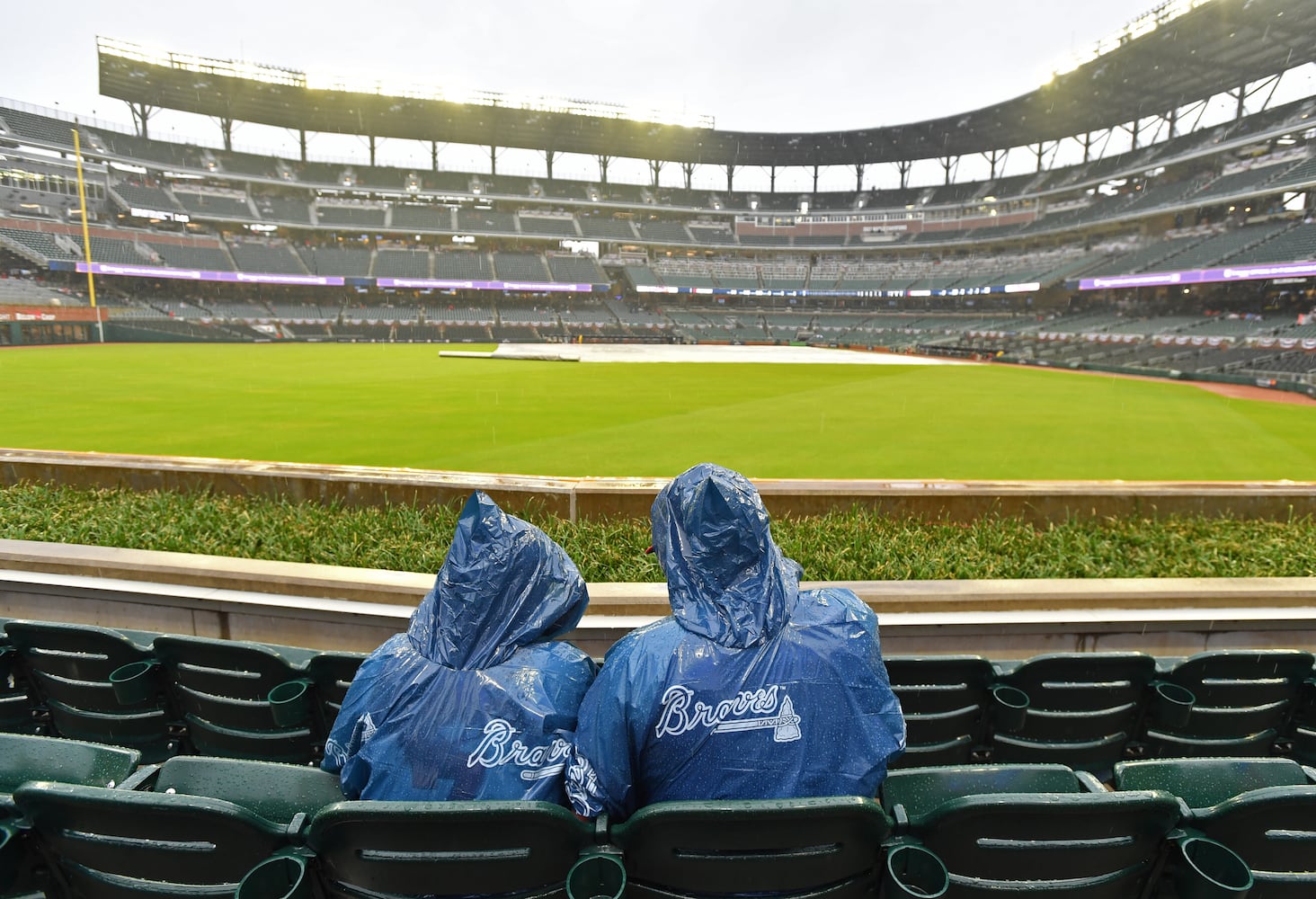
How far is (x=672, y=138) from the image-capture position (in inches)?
2601

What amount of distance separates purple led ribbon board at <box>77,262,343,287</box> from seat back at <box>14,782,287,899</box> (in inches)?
2387

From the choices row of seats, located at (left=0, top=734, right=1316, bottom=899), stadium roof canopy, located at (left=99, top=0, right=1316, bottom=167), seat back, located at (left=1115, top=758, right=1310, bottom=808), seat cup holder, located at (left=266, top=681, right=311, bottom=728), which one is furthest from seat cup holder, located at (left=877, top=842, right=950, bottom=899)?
stadium roof canopy, located at (left=99, top=0, right=1316, bottom=167)

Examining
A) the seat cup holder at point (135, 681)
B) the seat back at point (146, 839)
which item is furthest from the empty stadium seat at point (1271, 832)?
the seat cup holder at point (135, 681)

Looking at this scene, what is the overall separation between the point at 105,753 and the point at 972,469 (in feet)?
31.3

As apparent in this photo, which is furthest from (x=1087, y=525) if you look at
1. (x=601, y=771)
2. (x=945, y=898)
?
(x=601, y=771)

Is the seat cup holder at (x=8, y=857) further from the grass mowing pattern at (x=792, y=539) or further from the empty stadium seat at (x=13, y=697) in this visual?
the grass mowing pattern at (x=792, y=539)

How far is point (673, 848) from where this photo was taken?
5.65 feet

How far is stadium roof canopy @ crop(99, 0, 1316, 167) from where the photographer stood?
38031mm

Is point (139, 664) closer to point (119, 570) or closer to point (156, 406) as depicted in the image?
point (119, 570)

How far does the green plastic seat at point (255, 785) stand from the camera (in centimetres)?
209

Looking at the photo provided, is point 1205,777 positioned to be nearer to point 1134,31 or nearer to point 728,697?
point 728,697

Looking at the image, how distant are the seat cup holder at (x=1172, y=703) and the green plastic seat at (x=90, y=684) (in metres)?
4.21

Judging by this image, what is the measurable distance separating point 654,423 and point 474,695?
11032 millimetres

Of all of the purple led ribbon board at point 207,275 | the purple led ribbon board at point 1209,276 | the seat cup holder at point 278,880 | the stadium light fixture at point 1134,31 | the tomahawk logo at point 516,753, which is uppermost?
the stadium light fixture at point 1134,31
